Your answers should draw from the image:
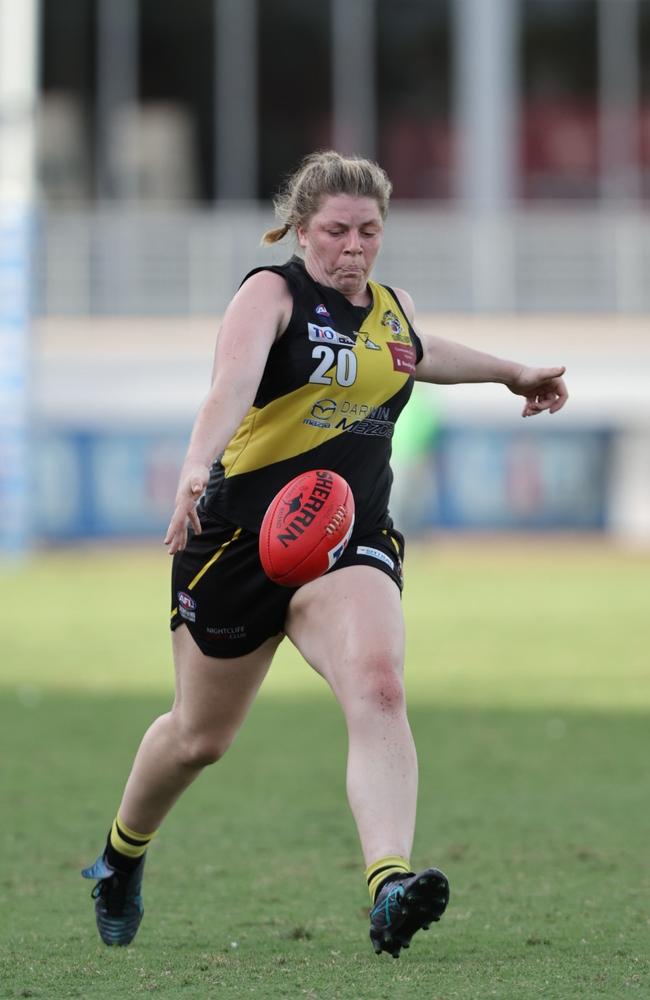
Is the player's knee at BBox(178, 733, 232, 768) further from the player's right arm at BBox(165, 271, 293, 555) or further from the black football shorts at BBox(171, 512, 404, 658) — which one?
the player's right arm at BBox(165, 271, 293, 555)

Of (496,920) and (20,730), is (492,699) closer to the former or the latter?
(20,730)

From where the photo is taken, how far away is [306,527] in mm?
4688

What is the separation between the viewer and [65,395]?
84.7ft

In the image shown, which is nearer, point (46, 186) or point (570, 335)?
point (570, 335)

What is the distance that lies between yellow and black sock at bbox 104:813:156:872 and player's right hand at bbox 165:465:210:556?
1.18m

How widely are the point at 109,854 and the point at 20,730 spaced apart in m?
4.36

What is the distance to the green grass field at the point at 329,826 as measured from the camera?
4719mm

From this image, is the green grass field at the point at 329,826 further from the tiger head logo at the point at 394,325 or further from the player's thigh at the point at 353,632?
the tiger head logo at the point at 394,325

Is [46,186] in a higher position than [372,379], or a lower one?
higher

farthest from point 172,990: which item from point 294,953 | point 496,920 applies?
point 496,920

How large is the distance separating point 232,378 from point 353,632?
0.73 m

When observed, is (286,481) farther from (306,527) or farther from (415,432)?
(415,432)

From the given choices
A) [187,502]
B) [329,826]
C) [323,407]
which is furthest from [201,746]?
[329,826]

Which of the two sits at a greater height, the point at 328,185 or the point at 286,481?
the point at 328,185
